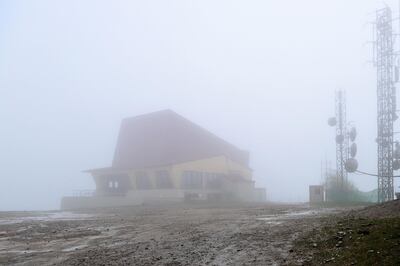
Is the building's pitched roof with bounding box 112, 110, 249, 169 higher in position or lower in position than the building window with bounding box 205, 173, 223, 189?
higher

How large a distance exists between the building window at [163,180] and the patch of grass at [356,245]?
50267 mm

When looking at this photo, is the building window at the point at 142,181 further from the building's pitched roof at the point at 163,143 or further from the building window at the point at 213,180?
the building window at the point at 213,180

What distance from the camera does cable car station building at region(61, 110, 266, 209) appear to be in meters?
60.6

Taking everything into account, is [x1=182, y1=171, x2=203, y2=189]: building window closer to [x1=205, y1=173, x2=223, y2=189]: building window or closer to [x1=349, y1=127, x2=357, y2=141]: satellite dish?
[x1=205, y1=173, x2=223, y2=189]: building window

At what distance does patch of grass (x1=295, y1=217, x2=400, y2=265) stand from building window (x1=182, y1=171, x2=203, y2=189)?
51251 mm

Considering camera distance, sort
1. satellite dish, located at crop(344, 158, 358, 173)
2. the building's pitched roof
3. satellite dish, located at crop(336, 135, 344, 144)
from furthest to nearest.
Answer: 1. the building's pitched roof
2. satellite dish, located at crop(336, 135, 344, 144)
3. satellite dish, located at crop(344, 158, 358, 173)

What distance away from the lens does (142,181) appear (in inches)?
2539

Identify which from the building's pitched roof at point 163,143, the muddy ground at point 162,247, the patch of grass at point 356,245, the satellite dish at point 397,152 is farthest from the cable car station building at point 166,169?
the patch of grass at point 356,245

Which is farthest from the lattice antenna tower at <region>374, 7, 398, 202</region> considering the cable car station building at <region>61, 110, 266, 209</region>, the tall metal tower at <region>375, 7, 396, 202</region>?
the cable car station building at <region>61, 110, 266, 209</region>

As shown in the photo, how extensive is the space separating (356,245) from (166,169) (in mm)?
52242

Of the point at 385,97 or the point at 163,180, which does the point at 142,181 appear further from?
the point at 385,97

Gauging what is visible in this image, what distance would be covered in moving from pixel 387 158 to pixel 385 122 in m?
3.03

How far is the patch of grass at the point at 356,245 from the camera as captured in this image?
7.68m

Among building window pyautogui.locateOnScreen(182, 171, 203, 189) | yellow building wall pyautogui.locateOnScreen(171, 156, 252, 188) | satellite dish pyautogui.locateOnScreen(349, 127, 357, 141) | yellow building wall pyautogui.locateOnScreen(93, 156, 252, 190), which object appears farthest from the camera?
building window pyautogui.locateOnScreen(182, 171, 203, 189)
